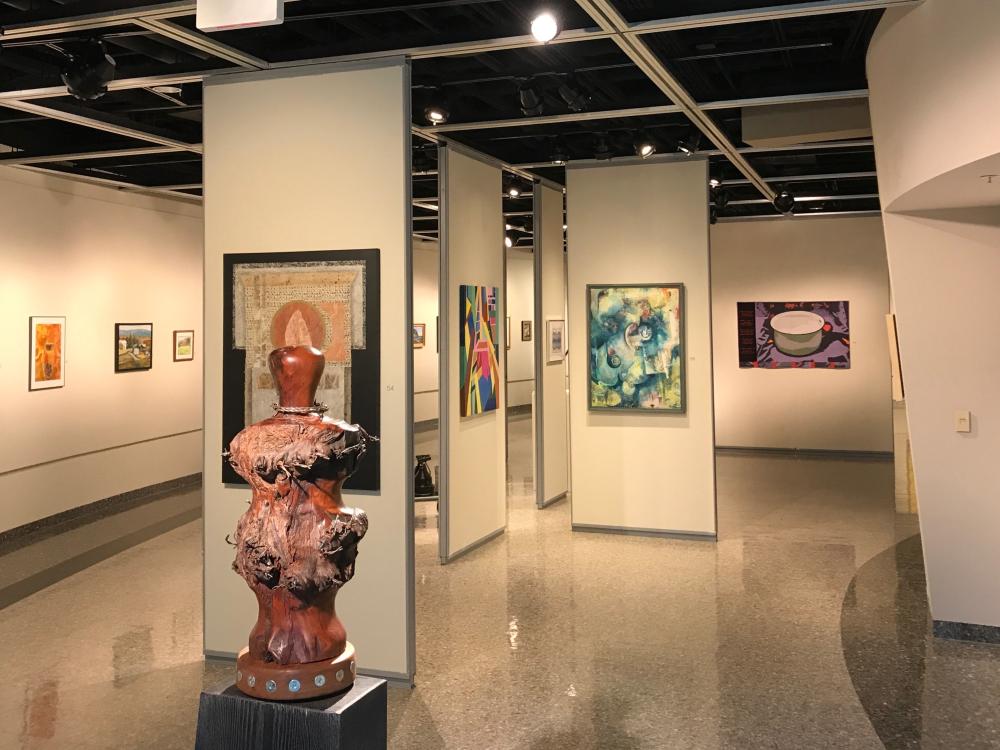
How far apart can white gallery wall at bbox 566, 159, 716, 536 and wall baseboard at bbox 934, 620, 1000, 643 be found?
2691 millimetres

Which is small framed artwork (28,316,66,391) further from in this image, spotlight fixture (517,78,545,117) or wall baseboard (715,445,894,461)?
wall baseboard (715,445,894,461)

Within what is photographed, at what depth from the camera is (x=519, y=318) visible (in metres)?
20.4

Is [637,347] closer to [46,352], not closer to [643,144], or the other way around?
[643,144]

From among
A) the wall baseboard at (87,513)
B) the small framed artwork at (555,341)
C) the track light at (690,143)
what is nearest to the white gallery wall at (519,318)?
the small framed artwork at (555,341)

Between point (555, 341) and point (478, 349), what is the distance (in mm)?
2064

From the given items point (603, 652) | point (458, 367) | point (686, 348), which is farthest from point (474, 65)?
point (603, 652)

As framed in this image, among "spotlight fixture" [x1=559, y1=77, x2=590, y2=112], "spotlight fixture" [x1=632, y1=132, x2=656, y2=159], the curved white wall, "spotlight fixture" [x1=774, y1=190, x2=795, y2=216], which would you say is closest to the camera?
the curved white wall

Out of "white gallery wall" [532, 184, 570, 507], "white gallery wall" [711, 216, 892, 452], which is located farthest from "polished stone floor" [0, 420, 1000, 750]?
"white gallery wall" [711, 216, 892, 452]

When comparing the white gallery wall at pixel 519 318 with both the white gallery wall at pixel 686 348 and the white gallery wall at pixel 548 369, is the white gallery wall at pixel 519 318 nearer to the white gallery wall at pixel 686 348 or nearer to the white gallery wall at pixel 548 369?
the white gallery wall at pixel 548 369

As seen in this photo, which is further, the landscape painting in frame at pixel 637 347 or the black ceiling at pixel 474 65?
the landscape painting in frame at pixel 637 347

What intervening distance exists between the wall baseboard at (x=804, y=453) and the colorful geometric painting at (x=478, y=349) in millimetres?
6022

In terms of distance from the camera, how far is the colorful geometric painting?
25.7ft

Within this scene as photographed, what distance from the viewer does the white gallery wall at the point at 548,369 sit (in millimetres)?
9680

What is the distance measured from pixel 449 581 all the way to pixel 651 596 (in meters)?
1.52
